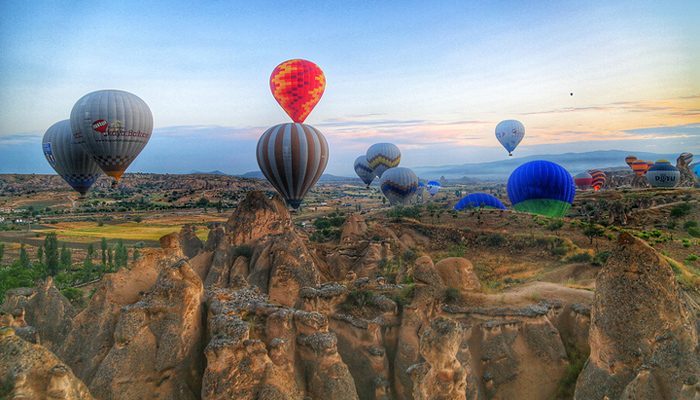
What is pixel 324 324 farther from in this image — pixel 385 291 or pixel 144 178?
pixel 144 178

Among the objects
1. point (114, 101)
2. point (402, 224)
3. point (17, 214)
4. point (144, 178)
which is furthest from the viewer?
point (144, 178)

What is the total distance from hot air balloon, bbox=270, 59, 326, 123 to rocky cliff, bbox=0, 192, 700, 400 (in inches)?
885

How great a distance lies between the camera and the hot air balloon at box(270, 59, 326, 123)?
33094mm

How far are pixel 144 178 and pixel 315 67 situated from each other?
136m

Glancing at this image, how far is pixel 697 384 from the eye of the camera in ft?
21.9

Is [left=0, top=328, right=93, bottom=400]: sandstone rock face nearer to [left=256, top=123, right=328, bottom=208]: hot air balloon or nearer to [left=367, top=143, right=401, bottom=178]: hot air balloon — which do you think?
[left=256, top=123, right=328, bottom=208]: hot air balloon

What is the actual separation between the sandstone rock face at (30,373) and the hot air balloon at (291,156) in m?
21.8

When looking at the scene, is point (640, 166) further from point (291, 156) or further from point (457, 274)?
point (457, 274)

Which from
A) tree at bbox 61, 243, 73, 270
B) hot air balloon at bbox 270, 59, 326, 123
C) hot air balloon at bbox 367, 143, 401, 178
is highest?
hot air balloon at bbox 270, 59, 326, 123

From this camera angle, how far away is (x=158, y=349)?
352 inches

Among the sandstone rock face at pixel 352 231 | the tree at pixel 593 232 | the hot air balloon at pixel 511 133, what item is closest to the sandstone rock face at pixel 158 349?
the sandstone rock face at pixel 352 231

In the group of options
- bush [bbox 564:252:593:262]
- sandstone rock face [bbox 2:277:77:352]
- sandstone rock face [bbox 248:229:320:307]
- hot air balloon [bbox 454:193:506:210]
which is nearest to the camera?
sandstone rock face [bbox 2:277:77:352]

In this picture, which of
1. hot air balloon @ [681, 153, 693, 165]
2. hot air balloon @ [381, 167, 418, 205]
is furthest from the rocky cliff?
hot air balloon @ [681, 153, 693, 165]

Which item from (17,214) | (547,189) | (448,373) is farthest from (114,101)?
(17,214)
